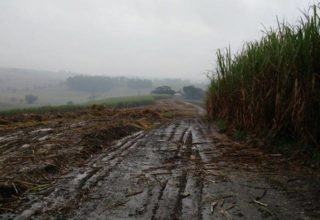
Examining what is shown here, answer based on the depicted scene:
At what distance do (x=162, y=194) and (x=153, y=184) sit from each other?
9.6 inches

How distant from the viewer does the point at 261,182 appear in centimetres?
229

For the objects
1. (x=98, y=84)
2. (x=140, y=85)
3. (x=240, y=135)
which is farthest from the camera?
(x=140, y=85)

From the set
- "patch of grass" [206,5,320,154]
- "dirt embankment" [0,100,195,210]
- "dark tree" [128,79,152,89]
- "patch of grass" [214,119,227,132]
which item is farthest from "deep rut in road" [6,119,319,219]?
"dark tree" [128,79,152,89]

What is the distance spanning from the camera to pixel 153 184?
227cm

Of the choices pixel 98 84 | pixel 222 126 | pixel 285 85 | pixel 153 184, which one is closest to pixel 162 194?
pixel 153 184

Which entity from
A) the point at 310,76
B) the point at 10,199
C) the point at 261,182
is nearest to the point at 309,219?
the point at 261,182

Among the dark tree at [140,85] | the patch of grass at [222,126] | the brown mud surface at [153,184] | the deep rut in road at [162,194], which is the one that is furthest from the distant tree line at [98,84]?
the deep rut in road at [162,194]

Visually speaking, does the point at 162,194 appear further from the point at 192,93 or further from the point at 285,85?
the point at 192,93

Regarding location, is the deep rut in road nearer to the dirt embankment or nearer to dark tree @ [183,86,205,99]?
the dirt embankment

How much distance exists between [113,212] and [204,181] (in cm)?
98

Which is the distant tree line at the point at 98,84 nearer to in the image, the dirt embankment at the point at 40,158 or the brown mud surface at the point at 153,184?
the dirt embankment at the point at 40,158

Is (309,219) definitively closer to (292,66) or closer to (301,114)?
(301,114)

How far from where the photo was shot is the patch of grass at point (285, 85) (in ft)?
9.46

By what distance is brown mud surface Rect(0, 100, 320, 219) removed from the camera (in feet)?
5.70
